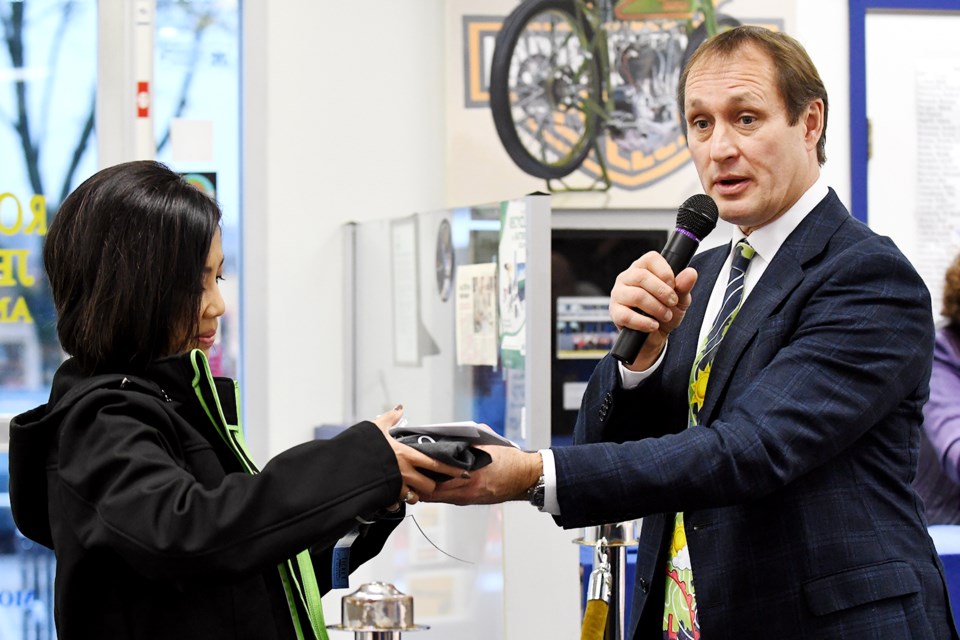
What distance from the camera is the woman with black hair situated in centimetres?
117

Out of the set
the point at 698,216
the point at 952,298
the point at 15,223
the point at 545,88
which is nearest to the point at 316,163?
the point at 545,88

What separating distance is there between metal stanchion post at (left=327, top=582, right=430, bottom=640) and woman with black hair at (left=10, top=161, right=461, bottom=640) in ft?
3.00

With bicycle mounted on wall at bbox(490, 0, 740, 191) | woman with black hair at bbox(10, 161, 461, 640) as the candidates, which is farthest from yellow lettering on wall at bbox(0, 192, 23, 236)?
woman with black hair at bbox(10, 161, 461, 640)

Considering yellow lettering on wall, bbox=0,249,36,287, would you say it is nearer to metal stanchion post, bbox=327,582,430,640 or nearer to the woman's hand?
metal stanchion post, bbox=327,582,430,640

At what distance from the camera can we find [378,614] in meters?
2.33

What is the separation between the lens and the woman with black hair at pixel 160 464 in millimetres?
1174

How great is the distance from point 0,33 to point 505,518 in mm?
2442

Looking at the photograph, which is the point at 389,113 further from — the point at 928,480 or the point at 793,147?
the point at 793,147

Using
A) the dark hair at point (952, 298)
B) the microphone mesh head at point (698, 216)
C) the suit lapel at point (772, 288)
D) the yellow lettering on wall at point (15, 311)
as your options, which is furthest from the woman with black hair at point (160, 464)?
the yellow lettering on wall at point (15, 311)

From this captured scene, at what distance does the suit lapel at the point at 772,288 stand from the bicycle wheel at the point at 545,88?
2.72 m

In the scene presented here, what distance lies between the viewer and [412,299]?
371cm

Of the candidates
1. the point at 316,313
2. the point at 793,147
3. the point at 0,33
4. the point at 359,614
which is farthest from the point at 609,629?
the point at 0,33

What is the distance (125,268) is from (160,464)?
0.76 ft

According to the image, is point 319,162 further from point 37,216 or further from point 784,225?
point 784,225
